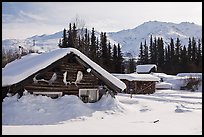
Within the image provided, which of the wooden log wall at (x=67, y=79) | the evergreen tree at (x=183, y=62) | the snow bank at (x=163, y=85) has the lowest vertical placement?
the snow bank at (x=163, y=85)

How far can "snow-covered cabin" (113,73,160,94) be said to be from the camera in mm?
45594

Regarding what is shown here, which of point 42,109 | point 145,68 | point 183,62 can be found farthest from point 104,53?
point 42,109

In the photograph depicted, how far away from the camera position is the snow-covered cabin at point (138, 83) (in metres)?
45.6

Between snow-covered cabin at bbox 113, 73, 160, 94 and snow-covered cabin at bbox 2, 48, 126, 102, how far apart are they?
23356 millimetres

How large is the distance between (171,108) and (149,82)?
22430mm

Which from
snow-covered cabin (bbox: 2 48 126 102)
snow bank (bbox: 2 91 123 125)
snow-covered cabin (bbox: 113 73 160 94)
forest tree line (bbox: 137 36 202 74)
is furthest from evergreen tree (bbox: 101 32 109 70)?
snow bank (bbox: 2 91 123 125)

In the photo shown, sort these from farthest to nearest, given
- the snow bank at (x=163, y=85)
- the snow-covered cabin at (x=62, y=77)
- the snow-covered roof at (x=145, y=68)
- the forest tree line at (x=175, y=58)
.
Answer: the forest tree line at (x=175, y=58)
the snow-covered roof at (x=145, y=68)
the snow bank at (x=163, y=85)
the snow-covered cabin at (x=62, y=77)

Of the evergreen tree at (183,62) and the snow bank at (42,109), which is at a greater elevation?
the evergreen tree at (183,62)

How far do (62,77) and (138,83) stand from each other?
26.6 meters

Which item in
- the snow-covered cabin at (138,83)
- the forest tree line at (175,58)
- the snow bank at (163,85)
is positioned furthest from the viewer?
the forest tree line at (175,58)

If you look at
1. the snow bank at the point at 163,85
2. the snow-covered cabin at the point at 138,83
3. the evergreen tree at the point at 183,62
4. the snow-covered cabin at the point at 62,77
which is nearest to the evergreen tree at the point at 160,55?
the evergreen tree at the point at 183,62

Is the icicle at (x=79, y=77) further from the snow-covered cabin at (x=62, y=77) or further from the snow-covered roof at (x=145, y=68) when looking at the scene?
the snow-covered roof at (x=145, y=68)

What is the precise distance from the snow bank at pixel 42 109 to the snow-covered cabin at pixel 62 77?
0.70m

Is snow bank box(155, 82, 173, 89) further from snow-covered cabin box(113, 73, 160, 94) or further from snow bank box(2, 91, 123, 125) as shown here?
snow bank box(2, 91, 123, 125)
